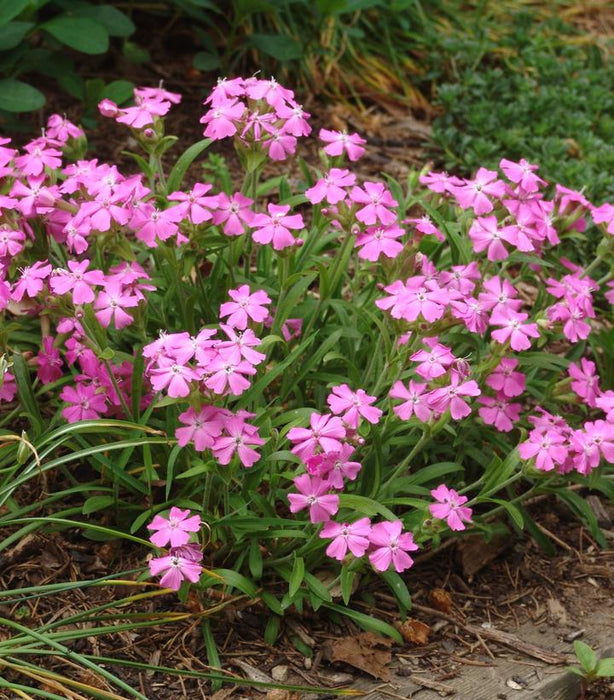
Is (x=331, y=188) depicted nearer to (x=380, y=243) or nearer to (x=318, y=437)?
(x=380, y=243)

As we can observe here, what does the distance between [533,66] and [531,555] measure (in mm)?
2577

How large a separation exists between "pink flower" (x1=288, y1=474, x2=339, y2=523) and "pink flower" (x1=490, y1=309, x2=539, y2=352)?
0.53 meters

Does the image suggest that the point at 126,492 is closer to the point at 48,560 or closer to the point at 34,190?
the point at 48,560

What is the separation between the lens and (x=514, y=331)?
2.18 meters

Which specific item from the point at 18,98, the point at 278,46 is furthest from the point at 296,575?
the point at 278,46

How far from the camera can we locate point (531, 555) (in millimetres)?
2623

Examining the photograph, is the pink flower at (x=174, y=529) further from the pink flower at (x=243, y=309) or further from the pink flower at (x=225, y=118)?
the pink flower at (x=225, y=118)

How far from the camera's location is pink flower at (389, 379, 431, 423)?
2.04 meters

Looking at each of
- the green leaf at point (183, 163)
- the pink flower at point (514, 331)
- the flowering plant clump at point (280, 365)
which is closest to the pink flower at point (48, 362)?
the flowering plant clump at point (280, 365)

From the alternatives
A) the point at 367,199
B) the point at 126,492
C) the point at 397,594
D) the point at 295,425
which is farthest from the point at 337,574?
the point at 367,199

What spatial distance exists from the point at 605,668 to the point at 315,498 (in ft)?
2.51

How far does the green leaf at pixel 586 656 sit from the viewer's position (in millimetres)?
2154

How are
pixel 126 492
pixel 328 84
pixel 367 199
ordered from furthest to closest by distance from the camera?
pixel 328 84, pixel 126 492, pixel 367 199

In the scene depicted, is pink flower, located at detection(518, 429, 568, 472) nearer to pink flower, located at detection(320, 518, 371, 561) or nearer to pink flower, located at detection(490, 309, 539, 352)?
pink flower, located at detection(490, 309, 539, 352)
